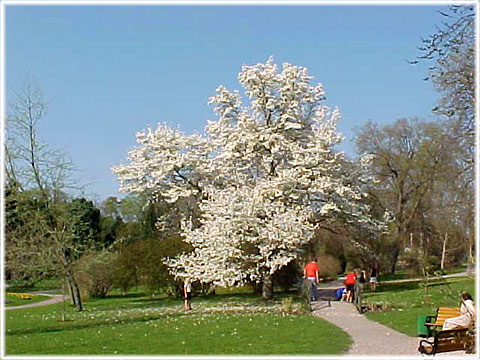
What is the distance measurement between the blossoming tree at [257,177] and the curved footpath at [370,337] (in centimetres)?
447

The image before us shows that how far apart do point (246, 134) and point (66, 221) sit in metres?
7.63

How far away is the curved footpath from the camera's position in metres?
10.8

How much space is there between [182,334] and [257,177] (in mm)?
12321

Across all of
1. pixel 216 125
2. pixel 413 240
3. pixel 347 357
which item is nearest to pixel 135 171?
pixel 216 125

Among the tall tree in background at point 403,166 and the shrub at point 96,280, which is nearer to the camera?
the shrub at point 96,280

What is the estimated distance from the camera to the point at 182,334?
13.8m

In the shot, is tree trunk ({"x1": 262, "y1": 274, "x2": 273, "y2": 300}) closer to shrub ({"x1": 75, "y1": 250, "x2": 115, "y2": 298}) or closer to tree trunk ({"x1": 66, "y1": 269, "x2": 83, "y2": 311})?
tree trunk ({"x1": 66, "y1": 269, "x2": 83, "y2": 311})

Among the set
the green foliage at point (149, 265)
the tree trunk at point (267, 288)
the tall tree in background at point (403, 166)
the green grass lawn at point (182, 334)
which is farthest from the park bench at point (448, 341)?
the tall tree in background at point (403, 166)

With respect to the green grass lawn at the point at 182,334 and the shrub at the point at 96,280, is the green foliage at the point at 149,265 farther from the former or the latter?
the green grass lawn at the point at 182,334

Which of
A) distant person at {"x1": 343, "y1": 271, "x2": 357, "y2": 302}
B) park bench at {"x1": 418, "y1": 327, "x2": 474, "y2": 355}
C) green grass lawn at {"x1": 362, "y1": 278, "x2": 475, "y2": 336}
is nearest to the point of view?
park bench at {"x1": 418, "y1": 327, "x2": 474, "y2": 355}

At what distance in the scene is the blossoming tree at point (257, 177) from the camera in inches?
876

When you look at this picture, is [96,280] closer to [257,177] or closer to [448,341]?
[257,177]

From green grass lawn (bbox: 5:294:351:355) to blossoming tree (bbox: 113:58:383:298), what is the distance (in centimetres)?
281

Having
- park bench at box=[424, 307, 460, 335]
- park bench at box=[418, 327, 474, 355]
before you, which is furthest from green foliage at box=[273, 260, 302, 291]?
park bench at box=[418, 327, 474, 355]
